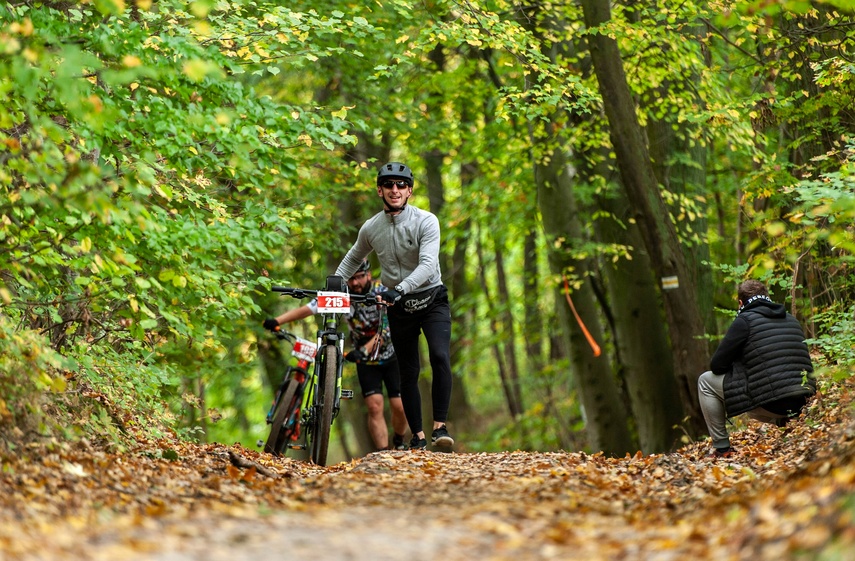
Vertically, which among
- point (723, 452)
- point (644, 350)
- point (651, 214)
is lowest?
point (723, 452)

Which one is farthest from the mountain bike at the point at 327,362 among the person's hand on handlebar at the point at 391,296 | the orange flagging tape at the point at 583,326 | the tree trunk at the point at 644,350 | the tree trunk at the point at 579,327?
the tree trunk at the point at 579,327

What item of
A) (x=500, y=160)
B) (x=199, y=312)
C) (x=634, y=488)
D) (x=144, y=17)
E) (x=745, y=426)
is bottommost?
(x=745, y=426)

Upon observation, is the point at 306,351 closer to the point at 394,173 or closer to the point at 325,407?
the point at 325,407

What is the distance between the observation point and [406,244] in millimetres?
8508

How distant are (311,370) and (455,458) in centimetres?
177

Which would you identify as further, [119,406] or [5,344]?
[119,406]

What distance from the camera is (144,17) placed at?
877 centimetres

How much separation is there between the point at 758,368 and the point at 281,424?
14.2ft

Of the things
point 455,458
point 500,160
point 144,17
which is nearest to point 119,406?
point 455,458

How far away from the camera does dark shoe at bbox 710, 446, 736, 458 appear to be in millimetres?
8398

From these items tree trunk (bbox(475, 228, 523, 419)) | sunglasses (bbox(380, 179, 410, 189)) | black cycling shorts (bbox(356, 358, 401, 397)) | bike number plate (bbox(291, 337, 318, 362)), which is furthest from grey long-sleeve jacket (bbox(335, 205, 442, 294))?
tree trunk (bbox(475, 228, 523, 419))

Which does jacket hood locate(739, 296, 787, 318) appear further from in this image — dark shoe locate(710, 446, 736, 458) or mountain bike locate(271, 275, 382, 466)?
mountain bike locate(271, 275, 382, 466)

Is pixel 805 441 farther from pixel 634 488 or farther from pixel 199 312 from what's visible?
pixel 199 312

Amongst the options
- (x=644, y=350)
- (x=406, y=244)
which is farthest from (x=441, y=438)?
(x=644, y=350)
